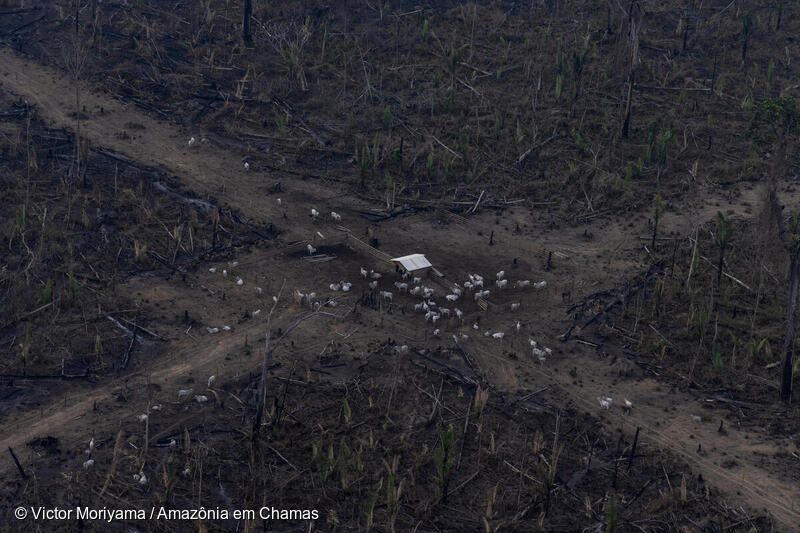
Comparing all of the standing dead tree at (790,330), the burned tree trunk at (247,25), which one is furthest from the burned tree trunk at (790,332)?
the burned tree trunk at (247,25)

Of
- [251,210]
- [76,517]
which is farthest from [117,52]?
[76,517]

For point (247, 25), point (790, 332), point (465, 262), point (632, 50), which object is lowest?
point (465, 262)

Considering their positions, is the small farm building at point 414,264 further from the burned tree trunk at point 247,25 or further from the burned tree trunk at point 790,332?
the burned tree trunk at point 247,25

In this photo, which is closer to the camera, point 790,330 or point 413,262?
point 790,330

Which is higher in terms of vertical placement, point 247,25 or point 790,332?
point 247,25

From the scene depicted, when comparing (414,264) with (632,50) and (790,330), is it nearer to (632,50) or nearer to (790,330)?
(790,330)

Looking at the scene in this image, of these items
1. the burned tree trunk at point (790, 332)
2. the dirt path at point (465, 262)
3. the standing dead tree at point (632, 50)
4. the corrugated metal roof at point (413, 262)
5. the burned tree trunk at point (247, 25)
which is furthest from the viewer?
the burned tree trunk at point (247, 25)

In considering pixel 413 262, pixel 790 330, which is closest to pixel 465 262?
pixel 413 262
